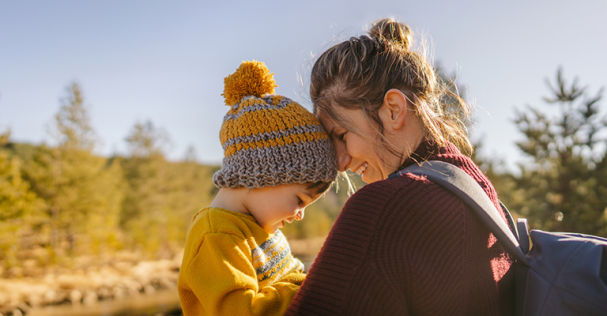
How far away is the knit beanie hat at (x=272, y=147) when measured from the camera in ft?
5.48

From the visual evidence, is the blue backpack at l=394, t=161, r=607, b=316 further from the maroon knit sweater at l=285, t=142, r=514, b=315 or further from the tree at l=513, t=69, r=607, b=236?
the tree at l=513, t=69, r=607, b=236

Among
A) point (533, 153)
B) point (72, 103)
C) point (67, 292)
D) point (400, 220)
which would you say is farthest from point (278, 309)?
point (72, 103)

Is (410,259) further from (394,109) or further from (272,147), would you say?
(272,147)

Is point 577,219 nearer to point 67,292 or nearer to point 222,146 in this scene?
point 222,146

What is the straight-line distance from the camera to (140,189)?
23.8 m

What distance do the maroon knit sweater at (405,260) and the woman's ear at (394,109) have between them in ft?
1.47

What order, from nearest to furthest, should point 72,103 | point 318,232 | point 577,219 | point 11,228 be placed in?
point 577,219, point 11,228, point 72,103, point 318,232

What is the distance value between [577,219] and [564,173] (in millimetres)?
1364

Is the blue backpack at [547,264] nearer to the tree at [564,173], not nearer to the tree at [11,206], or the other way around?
the tree at [564,173]

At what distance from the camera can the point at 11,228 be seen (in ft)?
50.5

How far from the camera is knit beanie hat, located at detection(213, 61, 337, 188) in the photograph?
5.48 feet

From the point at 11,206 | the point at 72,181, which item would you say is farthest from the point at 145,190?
the point at 11,206

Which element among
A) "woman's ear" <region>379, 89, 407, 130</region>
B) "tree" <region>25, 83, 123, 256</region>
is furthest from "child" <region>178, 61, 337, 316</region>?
"tree" <region>25, 83, 123, 256</region>

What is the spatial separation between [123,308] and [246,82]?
1776 cm
